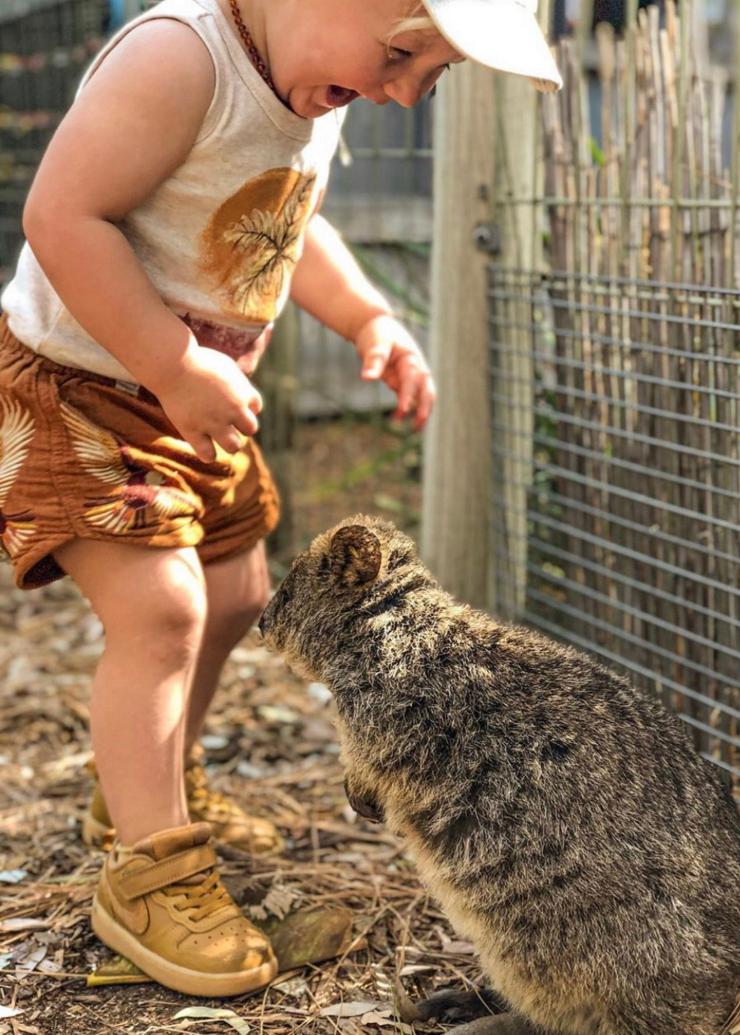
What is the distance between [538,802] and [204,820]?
1.23 m

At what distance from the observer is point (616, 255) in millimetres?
3307

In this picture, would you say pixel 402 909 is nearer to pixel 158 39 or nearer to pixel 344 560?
pixel 344 560

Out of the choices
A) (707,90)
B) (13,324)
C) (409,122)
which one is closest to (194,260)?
(13,324)

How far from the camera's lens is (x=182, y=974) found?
249cm

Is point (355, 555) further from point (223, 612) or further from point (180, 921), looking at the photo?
point (180, 921)

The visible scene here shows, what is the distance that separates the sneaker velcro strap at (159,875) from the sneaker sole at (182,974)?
9 cm

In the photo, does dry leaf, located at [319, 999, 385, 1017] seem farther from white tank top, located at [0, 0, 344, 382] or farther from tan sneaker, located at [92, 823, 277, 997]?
white tank top, located at [0, 0, 344, 382]

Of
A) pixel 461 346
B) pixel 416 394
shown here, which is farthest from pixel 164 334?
pixel 461 346

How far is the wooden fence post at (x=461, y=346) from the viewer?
12.1 feet

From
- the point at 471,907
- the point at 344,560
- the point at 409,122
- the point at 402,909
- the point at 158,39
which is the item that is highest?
→ the point at 409,122

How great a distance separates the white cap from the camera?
2010mm

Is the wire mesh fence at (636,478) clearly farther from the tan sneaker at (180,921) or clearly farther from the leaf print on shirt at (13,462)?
the leaf print on shirt at (13,462)

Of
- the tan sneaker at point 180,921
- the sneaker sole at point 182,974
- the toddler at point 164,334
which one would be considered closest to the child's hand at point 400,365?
the toddler at point 164,334

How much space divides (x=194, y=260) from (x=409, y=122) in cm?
232
